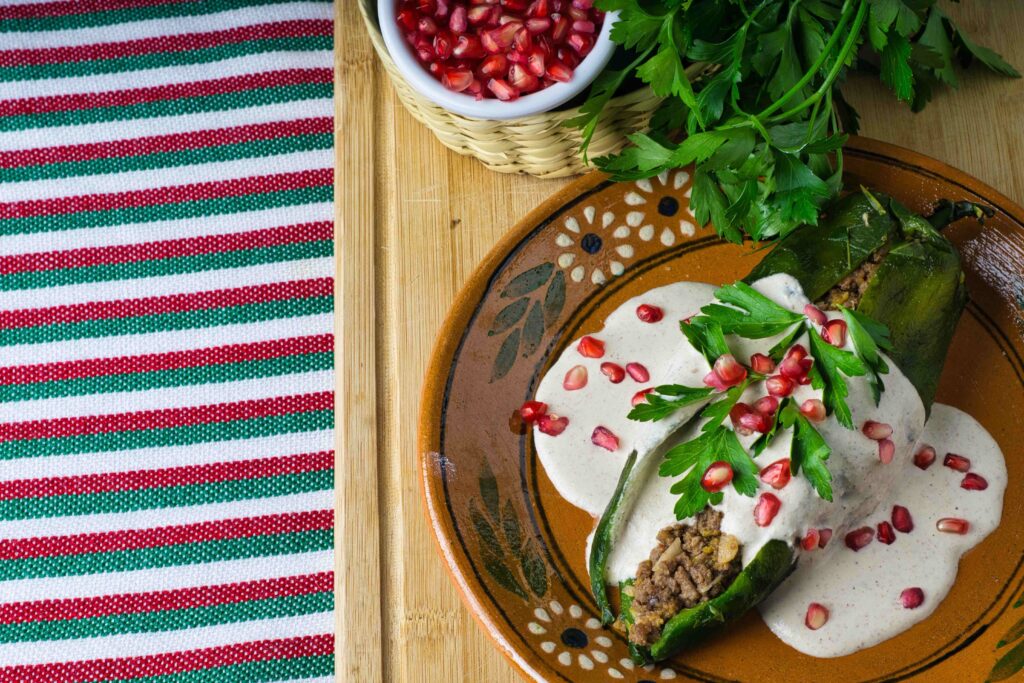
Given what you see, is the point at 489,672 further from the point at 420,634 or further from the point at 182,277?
the point at 182,277

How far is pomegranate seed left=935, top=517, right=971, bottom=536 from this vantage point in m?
2.41

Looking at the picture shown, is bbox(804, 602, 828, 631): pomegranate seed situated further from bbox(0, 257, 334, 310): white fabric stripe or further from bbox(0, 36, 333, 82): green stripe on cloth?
bbox(0, 36, 333, 82): green stripe on cloth

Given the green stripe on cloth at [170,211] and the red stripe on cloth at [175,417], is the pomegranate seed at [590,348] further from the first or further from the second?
the green stripe on cloth at [170,211]

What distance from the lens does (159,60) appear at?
3326 mm

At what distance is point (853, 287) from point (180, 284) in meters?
1.93

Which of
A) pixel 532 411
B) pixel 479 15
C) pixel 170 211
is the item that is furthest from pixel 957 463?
pixel 170 211

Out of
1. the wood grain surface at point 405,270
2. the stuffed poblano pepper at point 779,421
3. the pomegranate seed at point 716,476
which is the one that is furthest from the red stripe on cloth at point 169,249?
the pomegranate seed at point 716,476

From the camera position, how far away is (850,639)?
2357mm

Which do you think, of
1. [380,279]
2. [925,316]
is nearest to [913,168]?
[925,316]

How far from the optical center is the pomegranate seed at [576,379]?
258 centimetres

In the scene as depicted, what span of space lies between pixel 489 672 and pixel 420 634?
7.4 inches

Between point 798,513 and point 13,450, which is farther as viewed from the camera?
point 13,450

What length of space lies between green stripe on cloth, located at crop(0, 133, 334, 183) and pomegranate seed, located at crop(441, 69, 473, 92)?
931 millimetres

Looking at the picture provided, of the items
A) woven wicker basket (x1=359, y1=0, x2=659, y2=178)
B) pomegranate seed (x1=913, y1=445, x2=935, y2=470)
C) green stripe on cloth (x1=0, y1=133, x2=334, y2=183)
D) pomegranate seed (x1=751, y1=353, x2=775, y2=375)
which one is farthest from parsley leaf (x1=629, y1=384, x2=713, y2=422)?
green stripe on cloth (x1=0, y1=133, x2=334, y2=183)
